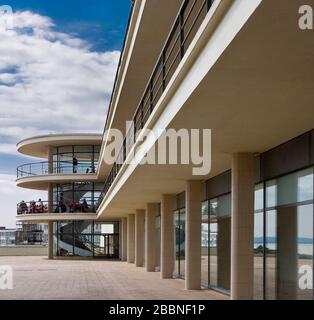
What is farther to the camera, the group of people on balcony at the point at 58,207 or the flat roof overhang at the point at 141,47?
the group of people on balcony at the point at 58,207

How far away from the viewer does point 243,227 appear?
15.0 m

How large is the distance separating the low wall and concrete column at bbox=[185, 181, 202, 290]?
38203 millimetres

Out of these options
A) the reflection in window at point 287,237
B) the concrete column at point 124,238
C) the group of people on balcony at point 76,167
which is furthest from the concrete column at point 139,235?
the reflection in window at point 287,237

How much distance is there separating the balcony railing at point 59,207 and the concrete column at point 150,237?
51.8ft

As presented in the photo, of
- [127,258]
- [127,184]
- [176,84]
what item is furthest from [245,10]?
[127,258]

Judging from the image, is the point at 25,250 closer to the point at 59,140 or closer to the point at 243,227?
the point at 59,140

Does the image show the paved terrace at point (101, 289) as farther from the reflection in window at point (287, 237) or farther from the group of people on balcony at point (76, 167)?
the group of people on balcony at point (76, 167)

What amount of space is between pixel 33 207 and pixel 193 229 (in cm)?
3008

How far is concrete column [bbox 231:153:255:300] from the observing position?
14898 mm

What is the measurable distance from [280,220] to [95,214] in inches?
1245

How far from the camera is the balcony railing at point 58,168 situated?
47.7 metres

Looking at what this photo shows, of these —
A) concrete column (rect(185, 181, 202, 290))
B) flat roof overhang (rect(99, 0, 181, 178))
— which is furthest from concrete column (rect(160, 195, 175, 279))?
concrete column (rect(185, 181, 202, 290))

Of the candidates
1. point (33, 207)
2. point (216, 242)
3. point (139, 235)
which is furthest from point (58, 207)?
point (216, 242)

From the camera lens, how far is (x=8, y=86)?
3394cm
